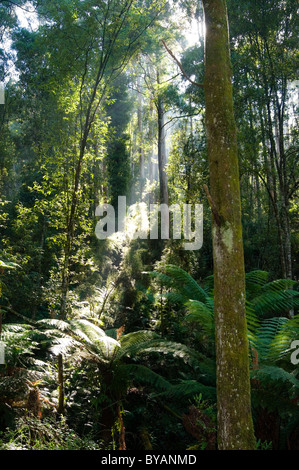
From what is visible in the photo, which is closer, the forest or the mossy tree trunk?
the mossy tree trunk

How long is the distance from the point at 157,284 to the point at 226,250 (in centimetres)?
561

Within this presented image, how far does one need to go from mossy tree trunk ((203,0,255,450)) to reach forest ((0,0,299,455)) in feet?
0.04

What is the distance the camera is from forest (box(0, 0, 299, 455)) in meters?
2.87

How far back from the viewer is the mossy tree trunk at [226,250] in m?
2.58

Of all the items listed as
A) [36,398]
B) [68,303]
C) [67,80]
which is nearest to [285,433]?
[36,398]

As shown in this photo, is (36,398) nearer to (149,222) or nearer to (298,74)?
(149,222)

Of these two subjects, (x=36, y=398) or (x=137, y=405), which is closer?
(x=36, y=398)

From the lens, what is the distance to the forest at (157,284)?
2873 millimetres

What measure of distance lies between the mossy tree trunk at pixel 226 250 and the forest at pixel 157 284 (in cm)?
1

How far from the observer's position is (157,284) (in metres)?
8.22

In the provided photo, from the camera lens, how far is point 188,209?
969 cm

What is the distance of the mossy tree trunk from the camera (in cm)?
258

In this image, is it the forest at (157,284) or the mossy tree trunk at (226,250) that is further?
the forest at (157,284)

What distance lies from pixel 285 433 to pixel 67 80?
6.38 m
